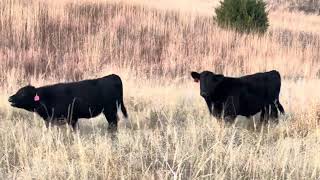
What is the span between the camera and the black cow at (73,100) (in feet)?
21.5

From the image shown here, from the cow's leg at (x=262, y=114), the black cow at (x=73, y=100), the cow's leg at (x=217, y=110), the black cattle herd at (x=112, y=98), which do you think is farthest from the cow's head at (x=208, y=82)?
the black cow at (x=73, y=100)

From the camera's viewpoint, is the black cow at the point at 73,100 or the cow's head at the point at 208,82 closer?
the black cow at the point at 73,100

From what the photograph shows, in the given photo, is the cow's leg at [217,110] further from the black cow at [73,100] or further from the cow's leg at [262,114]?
the black cow at [73,100]

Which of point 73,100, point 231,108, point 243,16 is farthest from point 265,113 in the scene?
point 243,16

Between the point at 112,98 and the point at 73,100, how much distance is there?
592 millimetres

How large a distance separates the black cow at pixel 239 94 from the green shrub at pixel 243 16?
8868mm

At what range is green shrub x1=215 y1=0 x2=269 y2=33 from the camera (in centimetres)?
1647

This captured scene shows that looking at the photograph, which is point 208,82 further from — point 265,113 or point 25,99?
point 25,99

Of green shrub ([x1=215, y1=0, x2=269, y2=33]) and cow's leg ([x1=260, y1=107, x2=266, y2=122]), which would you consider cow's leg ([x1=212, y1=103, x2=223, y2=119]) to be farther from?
green shrub ([x1=215, y1=0, x2=269, y2=33])

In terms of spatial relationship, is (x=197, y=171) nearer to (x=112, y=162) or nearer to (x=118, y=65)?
(x=112, y=162)

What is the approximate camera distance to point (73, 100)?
664cm

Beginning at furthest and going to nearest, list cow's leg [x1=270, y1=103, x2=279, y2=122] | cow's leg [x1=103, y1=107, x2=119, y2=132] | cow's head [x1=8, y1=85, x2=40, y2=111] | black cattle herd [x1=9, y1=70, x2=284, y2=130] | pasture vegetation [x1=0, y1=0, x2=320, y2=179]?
cow's leg [x1=270, y1=103, x2=279, y2=122] → cow's leg [x1=103, y1=107, x2=119, y2=132] → black cattle herd [x1=9, y1=70, x2=284, y2=130] → cow's head [x1=8, y1=85, x2=40, y2=111] → pasture vegetation [x1=0, y1=0, x2=320, y2=179]

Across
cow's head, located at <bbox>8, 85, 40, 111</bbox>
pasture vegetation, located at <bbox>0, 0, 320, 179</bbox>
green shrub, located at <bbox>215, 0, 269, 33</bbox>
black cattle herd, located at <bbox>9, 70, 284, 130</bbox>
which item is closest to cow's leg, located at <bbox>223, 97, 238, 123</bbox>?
black cattle herd, located at <bbox>9, 70, 284, 130</bbox>

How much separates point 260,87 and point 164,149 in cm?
270
